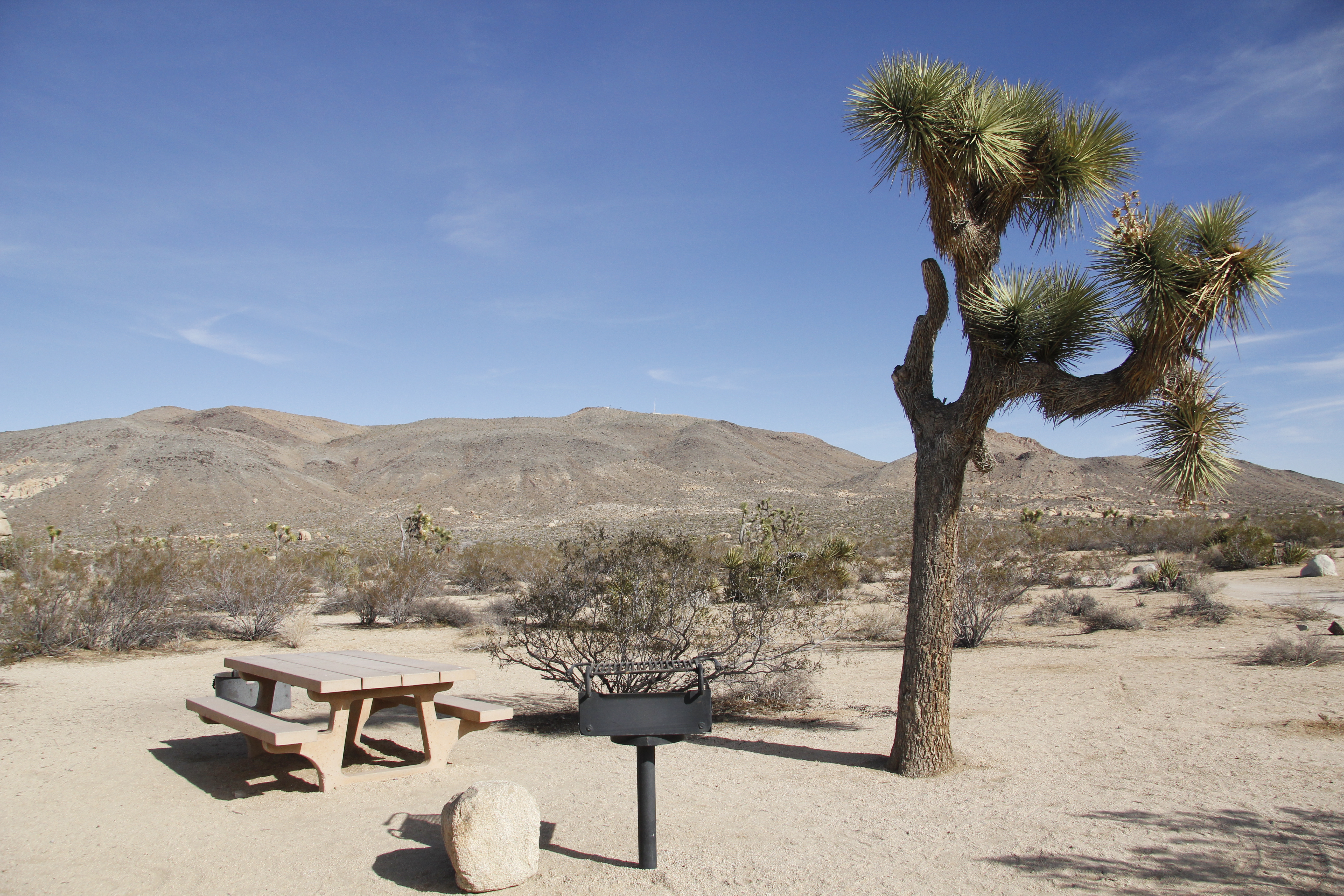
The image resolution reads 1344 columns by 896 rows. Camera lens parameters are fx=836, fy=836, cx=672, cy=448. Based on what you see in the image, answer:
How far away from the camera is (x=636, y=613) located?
7.31m

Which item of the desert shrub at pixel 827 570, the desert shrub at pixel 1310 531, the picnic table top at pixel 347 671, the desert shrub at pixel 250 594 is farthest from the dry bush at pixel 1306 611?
the desert shrub at pixel 250 594

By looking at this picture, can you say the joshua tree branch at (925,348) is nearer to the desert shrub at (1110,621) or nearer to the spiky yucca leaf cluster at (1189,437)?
the spiky yucca leaf cluster at (1189,437)

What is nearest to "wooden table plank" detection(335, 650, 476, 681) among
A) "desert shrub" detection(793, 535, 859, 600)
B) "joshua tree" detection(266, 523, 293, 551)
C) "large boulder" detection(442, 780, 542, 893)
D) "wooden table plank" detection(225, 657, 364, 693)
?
"wooden table plank" detection(225, 657, 364, 693)

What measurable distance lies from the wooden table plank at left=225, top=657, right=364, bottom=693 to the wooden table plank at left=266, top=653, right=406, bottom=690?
0.03 meters

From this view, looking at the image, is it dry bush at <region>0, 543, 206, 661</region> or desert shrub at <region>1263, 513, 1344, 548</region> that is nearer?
dry bush at <region>0, 543, 206, 661</region>

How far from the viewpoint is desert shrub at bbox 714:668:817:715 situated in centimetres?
836

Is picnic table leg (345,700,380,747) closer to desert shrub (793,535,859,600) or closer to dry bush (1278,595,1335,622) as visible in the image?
desert shrub (793,535,859,600)

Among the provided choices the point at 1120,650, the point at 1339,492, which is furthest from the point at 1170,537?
the point at 1339,492

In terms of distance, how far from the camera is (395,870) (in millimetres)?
4156

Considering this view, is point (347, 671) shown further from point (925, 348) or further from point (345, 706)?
point (925, 348)

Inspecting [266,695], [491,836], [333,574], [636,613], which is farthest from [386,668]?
[333,574]

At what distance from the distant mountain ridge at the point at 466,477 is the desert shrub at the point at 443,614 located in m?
37.9

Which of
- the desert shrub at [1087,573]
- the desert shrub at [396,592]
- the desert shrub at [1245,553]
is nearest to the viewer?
the desert shrub at [396,592]

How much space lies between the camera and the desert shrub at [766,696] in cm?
836
